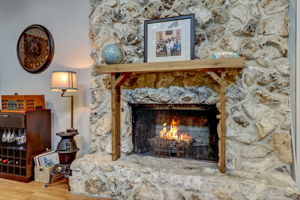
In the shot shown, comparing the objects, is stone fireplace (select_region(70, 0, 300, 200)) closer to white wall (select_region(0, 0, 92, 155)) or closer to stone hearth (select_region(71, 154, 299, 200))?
stone hearth (select_region(71, 154, 299, 200))

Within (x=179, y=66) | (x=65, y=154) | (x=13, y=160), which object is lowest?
(x=13, y=160)

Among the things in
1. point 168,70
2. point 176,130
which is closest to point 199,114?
point 176,130

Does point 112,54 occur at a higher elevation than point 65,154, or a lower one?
higher

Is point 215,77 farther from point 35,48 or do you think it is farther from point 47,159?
point 35,48

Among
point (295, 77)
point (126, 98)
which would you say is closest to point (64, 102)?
point (126, 98)

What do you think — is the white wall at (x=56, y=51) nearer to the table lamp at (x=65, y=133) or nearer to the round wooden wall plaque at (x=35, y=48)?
the round wooden wall plaque at (x=35, y=48)

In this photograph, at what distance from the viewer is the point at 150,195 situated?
2.14 meters

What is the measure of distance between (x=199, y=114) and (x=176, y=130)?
0.35 metres

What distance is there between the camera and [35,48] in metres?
3.22

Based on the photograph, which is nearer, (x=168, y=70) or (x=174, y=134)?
(x=168, y=70)

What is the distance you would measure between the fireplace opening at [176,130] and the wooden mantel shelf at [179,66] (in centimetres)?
54

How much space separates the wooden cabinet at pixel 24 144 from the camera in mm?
2742

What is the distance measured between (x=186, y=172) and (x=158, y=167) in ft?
0.97

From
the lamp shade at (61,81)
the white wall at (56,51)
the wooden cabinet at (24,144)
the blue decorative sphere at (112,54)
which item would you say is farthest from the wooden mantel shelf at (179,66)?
the wooden cabinet at (24,144)
